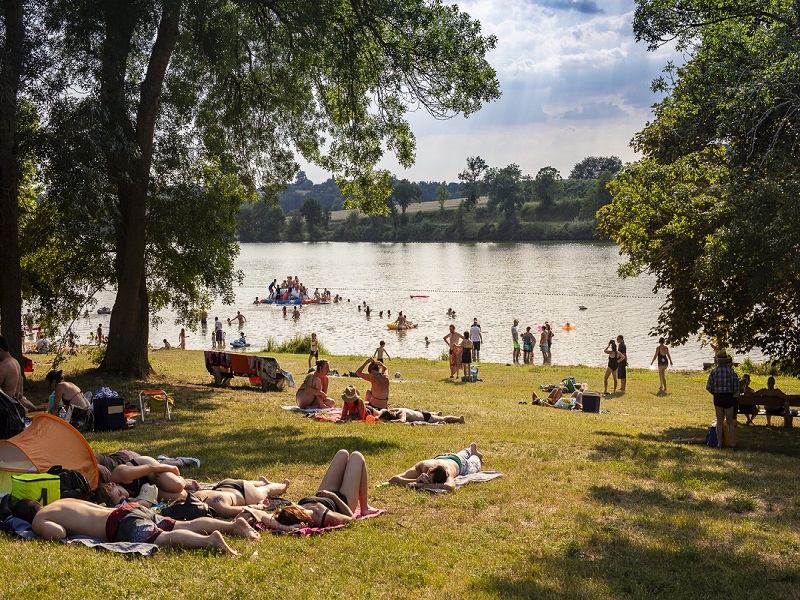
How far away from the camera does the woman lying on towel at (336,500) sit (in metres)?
6.75

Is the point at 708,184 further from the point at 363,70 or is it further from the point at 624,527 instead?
the point at 624,527

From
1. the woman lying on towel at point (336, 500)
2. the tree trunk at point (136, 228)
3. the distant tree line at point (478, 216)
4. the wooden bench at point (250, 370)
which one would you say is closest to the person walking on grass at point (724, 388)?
the woman lying on towel at point (336, 500)

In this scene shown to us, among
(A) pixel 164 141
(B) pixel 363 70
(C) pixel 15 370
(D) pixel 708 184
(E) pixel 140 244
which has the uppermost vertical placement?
(B) pixel 363 70

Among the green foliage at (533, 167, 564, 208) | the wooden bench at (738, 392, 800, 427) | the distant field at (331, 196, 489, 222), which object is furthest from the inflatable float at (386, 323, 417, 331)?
the distant field at (331, 196, 489, 222)

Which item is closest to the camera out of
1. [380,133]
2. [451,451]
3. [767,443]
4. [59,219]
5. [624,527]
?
[624,527]

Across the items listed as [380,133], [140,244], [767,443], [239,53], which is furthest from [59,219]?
[767,443]

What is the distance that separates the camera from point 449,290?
63.3m

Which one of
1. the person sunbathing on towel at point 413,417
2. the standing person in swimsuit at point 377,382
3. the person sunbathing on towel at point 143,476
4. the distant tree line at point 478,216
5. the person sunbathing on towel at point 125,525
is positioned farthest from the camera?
the distant tree line at point 478,216

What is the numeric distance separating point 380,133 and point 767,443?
9785mm

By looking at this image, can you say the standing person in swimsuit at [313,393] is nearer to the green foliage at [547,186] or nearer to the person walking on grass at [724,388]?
the person walking on grass at [724,388]

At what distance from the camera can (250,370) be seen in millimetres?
17578

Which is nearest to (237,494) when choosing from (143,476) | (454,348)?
(143,476)

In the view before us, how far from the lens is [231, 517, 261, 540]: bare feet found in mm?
6379

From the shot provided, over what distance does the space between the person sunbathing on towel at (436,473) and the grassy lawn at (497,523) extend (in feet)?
0.68
